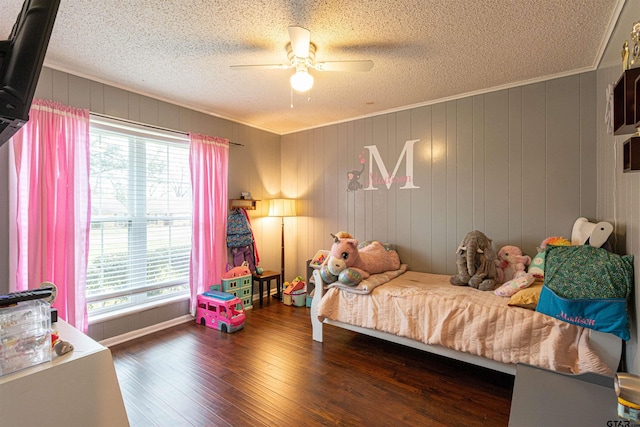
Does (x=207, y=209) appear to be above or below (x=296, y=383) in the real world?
above

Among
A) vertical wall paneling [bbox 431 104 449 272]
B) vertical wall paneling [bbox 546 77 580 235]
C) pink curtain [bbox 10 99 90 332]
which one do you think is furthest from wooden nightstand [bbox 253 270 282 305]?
vertical wall paneling [bbox 546 77 580 235]

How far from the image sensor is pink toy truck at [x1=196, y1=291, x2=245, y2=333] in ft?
10.1

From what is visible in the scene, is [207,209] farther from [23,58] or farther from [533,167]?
[533,167]

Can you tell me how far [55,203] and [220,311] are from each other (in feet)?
5.69

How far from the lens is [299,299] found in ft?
12.8

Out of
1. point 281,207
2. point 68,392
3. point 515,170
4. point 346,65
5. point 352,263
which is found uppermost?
point 346,65

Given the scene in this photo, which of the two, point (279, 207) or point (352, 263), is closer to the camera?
point (352, 263)

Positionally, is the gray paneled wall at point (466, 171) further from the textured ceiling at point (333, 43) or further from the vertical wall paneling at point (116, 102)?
the vertical wall paneling at point (116, 102)

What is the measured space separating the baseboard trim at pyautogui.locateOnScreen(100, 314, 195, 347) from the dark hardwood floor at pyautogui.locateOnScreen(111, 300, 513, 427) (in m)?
0.10

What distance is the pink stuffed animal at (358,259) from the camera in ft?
9.08

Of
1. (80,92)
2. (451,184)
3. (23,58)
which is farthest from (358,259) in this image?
(80,92)

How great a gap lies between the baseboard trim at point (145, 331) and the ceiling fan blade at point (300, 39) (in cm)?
298

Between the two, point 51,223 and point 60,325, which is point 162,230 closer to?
point 51,223

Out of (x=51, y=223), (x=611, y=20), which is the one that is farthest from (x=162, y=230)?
(x=611, y=20)
